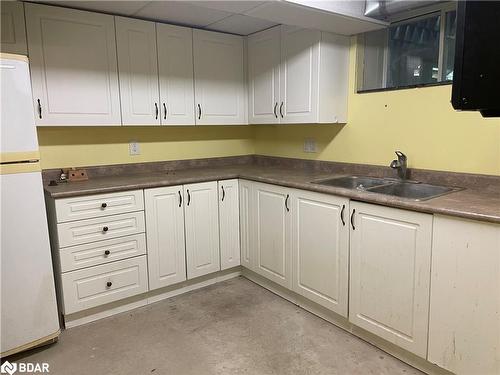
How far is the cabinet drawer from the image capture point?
2297 mm

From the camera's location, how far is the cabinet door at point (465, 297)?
1542 millimetres

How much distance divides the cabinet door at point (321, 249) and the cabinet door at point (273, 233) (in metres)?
0.08

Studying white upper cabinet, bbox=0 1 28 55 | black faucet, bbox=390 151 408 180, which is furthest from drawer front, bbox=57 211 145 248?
black faucet, bbox=390 151 408 180

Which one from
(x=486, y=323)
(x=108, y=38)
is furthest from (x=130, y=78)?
(x=486, y=323)

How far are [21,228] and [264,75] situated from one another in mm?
2130

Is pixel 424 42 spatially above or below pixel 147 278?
above

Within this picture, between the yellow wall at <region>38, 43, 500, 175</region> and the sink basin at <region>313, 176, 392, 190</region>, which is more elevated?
the yellow wall at <region>38, 43, 500, 175</region>

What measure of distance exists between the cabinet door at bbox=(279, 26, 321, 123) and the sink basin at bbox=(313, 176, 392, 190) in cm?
48

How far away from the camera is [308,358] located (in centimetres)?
200

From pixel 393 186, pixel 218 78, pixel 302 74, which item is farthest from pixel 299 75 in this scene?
pixel 393 186

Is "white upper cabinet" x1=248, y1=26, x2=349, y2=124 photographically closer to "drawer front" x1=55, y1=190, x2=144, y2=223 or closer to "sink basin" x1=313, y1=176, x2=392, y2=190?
"sink basin" x1=313, y1=176, x2=392, y2=190

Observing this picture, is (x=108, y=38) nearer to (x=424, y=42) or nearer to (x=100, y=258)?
(x=100, y=258)

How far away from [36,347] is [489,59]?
2.55 meters

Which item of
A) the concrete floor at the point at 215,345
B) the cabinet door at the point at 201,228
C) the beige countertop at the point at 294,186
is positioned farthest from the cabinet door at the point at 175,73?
the concrete floor at the point at 215,345
